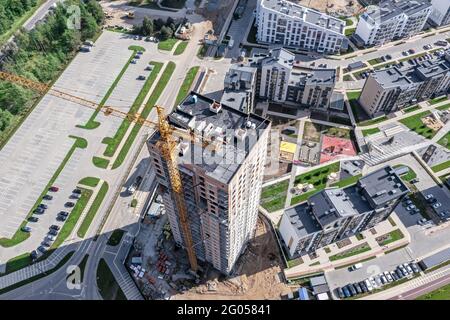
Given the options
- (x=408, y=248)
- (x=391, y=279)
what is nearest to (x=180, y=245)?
(x=391, y=279)

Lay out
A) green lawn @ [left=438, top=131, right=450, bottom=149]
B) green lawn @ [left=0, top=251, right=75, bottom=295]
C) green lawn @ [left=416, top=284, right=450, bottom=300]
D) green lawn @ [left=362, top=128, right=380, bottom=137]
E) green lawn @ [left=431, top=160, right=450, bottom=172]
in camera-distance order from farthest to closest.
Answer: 1. green lawn @ [left=362, top=128, right=380, bottom=137]
2. green lawn @ [left=438, top=131, right=450, bottom=149]
3. green lawn @ [left=431, top=160, right=450, bottom=172]
4. green lawn @ [left=0, top=251, right=75, bottom=295]
5. green lawn @ [left=416, top=284, right=450, bottom=300]

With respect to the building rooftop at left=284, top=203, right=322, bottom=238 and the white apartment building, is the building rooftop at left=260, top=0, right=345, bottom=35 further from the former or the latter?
the building rooftop at left=284, top=203, right=322, bottom=238

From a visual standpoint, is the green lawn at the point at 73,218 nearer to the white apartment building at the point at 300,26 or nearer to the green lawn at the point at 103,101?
the green lawn at the point at 103,101

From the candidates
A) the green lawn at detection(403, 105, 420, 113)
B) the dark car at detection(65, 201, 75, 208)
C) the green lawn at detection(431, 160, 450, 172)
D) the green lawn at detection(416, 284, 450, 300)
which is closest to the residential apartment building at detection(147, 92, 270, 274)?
the dark car at detection(65, 201, 75, 208)

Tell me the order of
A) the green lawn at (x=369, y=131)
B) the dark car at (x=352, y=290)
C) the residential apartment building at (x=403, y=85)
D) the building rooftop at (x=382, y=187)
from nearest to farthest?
the building rooftop at (x=382, y=187)
the dark car at (x=352, y=290)
the residential apartment building at (x=403, y=85)
the green lawn at (x=369, y=131)

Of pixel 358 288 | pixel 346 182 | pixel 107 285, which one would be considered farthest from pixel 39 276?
pixel 346 182

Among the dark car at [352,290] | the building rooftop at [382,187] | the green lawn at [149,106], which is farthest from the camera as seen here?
the green lawn at [149,106]

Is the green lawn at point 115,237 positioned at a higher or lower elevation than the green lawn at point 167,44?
lower

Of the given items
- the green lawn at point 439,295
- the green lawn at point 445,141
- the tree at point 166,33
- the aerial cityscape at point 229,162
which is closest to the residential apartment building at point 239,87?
the aerial cityscape at point 229,162
